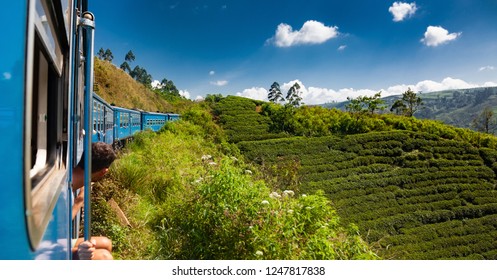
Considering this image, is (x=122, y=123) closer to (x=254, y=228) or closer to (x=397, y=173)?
(x=254, y=228)

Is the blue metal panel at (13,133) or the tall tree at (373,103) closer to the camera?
the blue metal panel at (13,133)

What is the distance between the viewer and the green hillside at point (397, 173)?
1162cm

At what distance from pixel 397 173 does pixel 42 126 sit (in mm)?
16911

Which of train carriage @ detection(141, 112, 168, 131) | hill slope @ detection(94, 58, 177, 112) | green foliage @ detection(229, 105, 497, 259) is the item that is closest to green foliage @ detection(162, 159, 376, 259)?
green foliage @ detection(229, 105, 497, 259)

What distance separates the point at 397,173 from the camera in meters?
16.0

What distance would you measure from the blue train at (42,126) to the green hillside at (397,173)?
7.97 meters

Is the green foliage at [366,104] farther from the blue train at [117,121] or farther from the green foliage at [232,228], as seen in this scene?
the green foliage at [232,228]

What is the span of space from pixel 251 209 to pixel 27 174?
215cm

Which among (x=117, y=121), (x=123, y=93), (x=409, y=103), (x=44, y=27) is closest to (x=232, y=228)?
(x=44, y=27)

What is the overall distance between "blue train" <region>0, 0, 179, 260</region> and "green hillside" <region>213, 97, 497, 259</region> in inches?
314

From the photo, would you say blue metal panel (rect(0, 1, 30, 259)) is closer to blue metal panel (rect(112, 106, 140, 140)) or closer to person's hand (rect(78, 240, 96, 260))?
person's hand (rect(78, 240, 96, 260))

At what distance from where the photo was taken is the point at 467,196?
41.1ft

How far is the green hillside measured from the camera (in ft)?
38.1

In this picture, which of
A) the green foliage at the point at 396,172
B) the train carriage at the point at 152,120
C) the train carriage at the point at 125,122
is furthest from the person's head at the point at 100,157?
the train carriage at the point at 152,120
